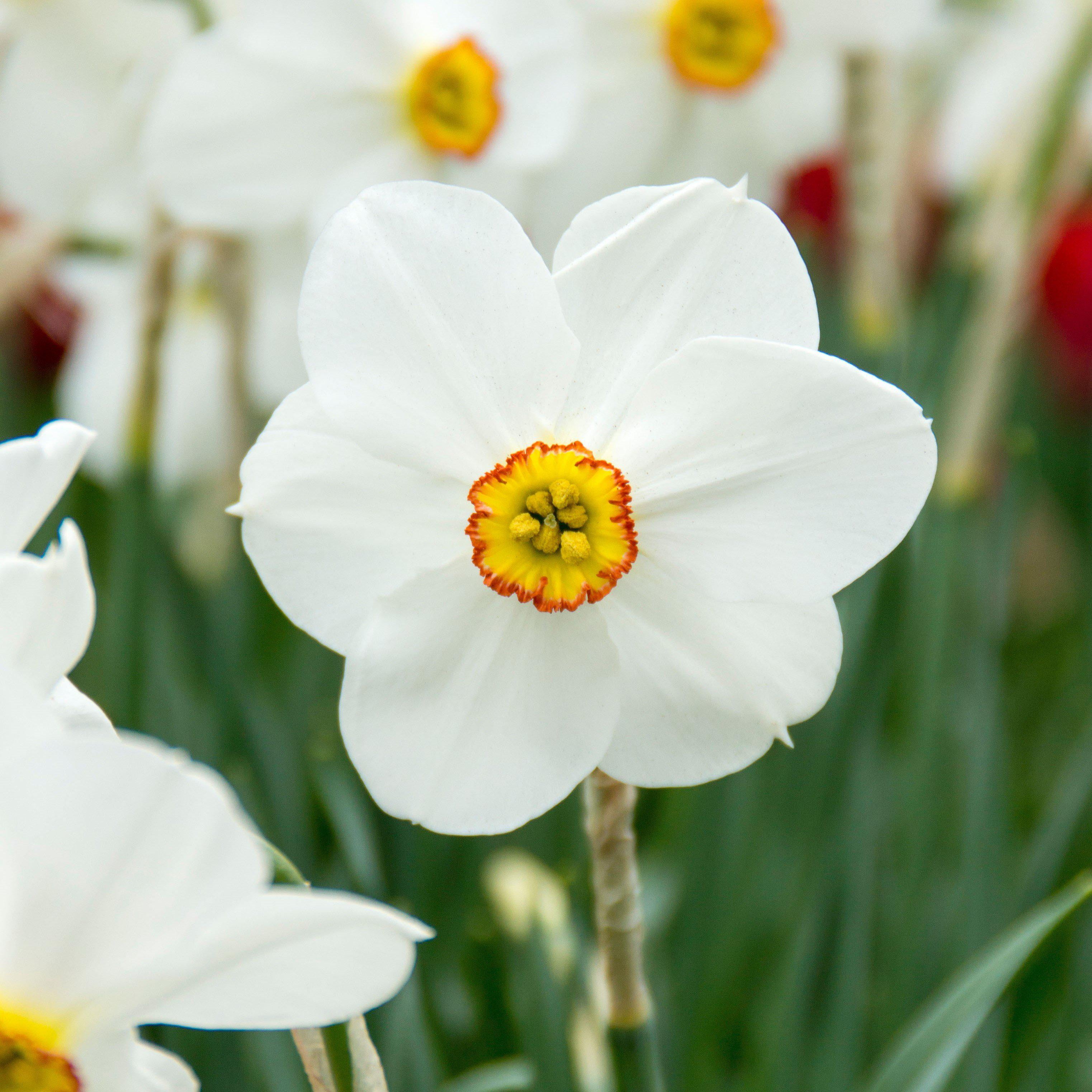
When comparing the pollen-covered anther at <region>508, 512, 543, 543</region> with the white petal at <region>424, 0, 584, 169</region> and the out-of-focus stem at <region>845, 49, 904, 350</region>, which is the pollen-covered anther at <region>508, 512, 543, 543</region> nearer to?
the white petal at <region>424, 0, 584, 169</region>

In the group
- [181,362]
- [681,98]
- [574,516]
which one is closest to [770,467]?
[574,516]

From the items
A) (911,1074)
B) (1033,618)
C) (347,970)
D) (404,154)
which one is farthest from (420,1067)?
(1033,618)

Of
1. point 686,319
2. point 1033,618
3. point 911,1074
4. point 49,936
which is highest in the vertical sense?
point 686,319

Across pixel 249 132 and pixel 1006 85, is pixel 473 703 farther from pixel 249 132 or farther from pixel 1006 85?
pixel 1006 85

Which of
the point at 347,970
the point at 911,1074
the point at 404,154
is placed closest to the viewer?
the point at 347,970

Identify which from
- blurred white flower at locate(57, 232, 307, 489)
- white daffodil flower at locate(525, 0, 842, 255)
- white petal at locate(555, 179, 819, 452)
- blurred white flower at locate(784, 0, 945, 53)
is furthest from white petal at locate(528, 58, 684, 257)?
white petal at locate(555, 179, 819, 452)

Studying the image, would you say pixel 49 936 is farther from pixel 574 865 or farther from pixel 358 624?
pixel 574 865
